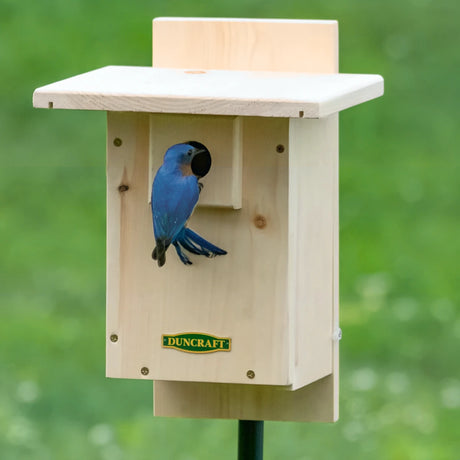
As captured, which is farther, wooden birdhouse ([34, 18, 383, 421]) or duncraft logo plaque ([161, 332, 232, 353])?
duncraft logo plaque ([161, 332, 232, 353])

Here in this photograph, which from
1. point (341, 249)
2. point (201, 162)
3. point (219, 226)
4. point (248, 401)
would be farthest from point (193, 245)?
point (341, 249)

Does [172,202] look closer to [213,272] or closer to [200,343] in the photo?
[213,272]

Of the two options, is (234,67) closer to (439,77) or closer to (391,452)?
(391,452)

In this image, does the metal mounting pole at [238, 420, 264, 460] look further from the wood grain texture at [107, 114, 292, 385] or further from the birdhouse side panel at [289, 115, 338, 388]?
the wood grain texture at [107, 114, 292, 385]

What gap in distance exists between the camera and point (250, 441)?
4.09 metres

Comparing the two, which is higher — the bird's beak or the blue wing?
the bird's beak

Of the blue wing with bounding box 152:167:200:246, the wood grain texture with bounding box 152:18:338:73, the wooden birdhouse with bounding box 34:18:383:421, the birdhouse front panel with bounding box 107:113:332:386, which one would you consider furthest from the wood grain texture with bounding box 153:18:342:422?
the blue wing with bounding box 152:167:200:246

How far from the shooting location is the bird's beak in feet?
12.1

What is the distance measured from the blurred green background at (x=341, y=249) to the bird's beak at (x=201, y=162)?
2916mm

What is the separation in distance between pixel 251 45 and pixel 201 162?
621 millimetres

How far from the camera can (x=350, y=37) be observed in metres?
9.38

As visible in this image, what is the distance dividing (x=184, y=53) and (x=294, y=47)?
0.32m

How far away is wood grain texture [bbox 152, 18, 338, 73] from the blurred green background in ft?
8.63

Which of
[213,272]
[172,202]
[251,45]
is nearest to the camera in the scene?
[172,202]
